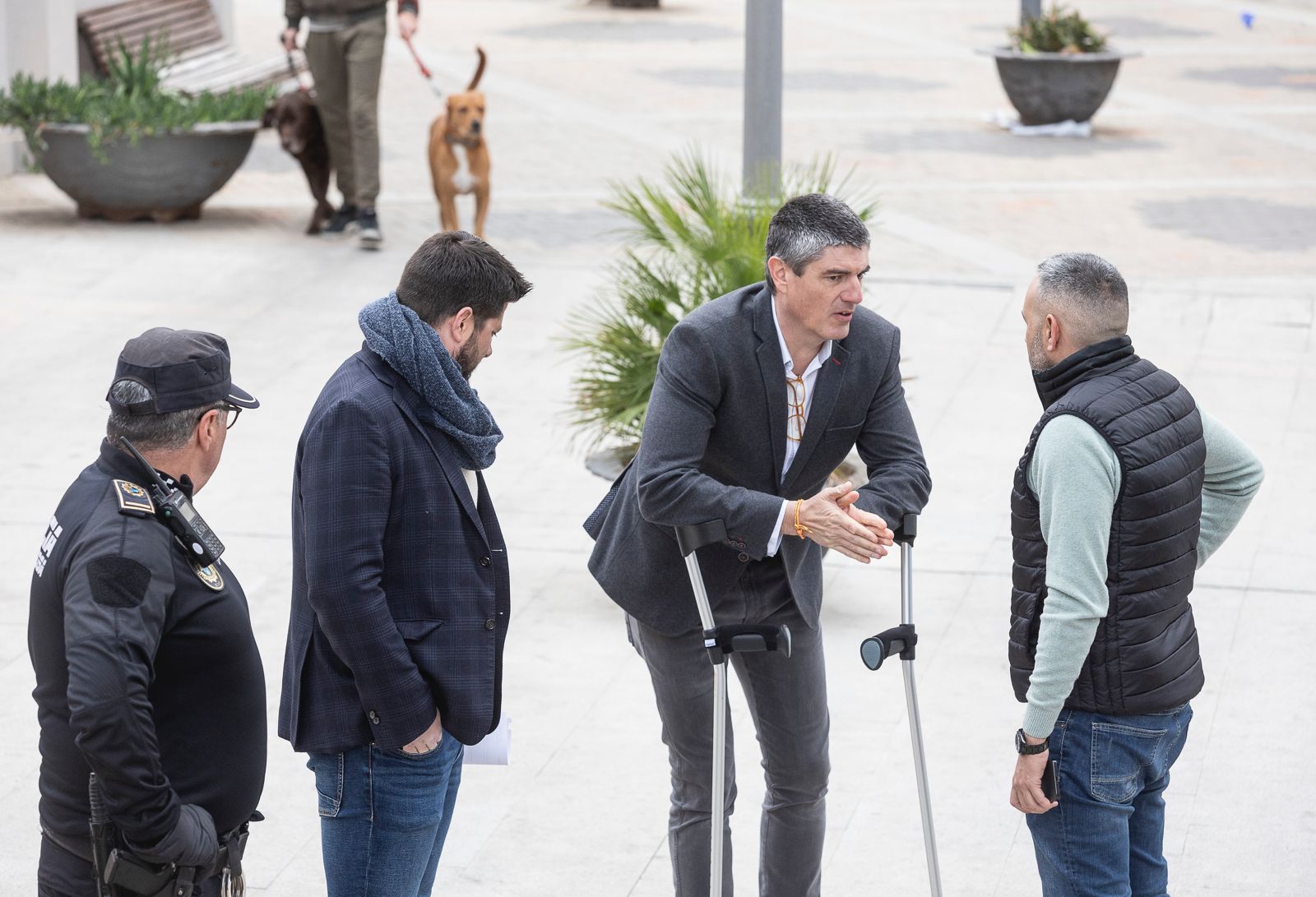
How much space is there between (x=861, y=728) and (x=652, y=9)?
2454 centimetres

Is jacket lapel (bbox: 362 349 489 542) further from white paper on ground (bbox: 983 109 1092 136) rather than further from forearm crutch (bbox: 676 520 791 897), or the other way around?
white paper on ground (bbox: 983 109 1092 136)

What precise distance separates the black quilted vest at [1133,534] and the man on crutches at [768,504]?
361 millimetres

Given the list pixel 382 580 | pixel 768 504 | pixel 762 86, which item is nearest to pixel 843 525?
pixel 768 504

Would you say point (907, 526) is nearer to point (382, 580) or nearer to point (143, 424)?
point (382, 580)

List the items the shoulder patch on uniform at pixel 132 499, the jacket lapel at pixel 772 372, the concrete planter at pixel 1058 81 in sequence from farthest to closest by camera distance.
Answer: the concrete planter at pixel 1058 81 < the jacket lapel at pixel 772 372 < the shoulder patch on uniform at pixel 132 499

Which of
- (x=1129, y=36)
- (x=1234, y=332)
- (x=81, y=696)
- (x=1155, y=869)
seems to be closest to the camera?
(x=81, y=696)

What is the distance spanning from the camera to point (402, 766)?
12.2 feet

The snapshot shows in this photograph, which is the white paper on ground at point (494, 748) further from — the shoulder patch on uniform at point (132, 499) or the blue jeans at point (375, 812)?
the shoulder patch on uniform at point (132, 499)

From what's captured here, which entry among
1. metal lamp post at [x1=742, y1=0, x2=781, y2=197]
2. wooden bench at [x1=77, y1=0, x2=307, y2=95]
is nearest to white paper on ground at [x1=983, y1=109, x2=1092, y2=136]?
wooden bench at [x1=77, y1=0, x2=307, y2=95]

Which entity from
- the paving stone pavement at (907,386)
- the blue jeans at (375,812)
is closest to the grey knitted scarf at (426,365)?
the blue jeans at (375,812)

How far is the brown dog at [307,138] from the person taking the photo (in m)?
12.3

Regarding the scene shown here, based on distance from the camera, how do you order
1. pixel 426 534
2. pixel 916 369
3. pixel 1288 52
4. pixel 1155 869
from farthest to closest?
pixel 1288 52
pixel 916 369
pixel 1155 869
pixel 426 534

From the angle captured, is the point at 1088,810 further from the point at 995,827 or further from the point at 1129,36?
the point at 1129,36

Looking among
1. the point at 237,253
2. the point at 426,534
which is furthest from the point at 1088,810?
the point at 237,253
